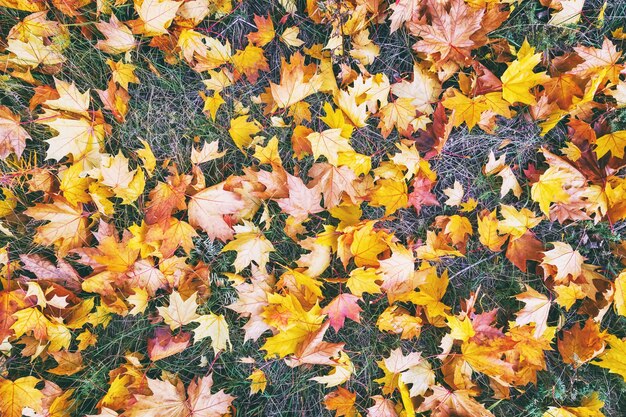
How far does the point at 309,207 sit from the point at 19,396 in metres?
1.50

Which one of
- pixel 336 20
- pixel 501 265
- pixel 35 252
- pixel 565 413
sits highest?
pixel 336 20

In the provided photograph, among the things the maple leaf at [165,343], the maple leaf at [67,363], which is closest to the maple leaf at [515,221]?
the maple leaf at [165,343]

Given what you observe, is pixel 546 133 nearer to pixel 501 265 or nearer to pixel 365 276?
pixel 501 265

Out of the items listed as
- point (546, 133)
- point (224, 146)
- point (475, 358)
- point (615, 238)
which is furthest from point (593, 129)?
point (224, 146)

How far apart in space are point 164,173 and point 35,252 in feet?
2.25

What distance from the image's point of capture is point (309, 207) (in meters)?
1.99

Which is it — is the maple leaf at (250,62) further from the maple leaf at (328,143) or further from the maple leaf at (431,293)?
the maple leaf at (431,293)

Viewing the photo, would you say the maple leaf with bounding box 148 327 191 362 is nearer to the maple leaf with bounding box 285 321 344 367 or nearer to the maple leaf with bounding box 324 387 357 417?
the maple leaf with bounding box 285 321 344 367

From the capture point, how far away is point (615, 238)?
2.15 metres

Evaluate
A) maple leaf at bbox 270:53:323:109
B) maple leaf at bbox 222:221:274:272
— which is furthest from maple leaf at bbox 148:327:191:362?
maple leaf at bbox 270:53:323:109

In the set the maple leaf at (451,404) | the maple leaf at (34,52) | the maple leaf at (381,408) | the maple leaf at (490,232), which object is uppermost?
the maple leaf at (34,52)

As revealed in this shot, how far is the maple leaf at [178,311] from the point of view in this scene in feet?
6.59

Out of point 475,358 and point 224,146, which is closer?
point 475,358

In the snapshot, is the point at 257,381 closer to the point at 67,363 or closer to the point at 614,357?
the point at 67,363
